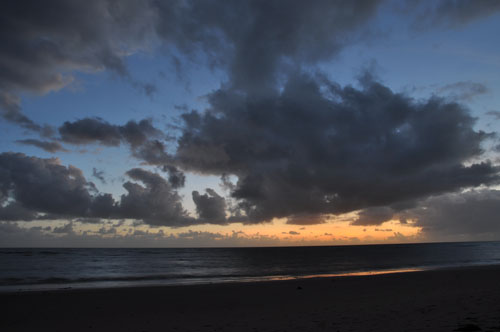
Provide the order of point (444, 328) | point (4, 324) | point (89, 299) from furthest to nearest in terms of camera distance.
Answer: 1. point (89, 299)
2. point (4, 324)
3. point (444, 328)

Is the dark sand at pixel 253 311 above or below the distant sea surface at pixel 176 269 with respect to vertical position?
above

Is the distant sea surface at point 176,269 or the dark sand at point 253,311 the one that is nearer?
the dark sand at point 253,311

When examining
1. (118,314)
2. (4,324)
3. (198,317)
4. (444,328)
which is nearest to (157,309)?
(118,314)

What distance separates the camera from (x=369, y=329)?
1077 cm

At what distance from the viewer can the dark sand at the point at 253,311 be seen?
460 inches

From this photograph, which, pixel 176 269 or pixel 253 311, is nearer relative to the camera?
pixel 253 311

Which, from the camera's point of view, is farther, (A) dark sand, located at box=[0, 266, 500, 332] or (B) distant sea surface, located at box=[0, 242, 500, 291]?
(B) distant sea surface, located at box=[0, 242, 500, 291]

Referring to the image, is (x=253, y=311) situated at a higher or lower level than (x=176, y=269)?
higher

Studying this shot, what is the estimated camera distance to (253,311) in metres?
15.6

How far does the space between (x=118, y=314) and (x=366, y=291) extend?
15700 mm

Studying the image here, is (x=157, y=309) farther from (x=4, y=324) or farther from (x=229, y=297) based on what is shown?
(x=4, y=324)

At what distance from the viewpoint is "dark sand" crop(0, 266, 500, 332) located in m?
11.7

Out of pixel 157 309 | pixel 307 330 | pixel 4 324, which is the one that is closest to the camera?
pixel 307 330

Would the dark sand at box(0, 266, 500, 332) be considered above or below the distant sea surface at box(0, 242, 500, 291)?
above
